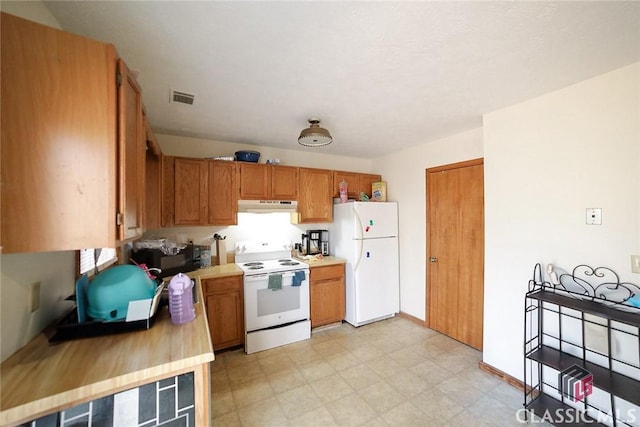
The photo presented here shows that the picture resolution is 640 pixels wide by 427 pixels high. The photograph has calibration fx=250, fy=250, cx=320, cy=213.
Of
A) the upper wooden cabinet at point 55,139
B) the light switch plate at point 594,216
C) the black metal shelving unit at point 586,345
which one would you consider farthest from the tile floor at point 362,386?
the upper wooden cabinet at point 55,139

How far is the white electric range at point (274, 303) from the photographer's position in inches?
107

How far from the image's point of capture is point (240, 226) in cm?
326

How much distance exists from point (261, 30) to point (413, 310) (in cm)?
350

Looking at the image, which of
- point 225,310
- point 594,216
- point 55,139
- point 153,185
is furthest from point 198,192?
point 594,216

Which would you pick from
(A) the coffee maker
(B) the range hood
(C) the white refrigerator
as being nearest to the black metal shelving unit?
(C) the white refrigerator

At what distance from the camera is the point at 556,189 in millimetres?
1901

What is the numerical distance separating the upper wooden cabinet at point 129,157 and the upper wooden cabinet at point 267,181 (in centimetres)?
157

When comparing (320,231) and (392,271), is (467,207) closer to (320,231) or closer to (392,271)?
(392,271)

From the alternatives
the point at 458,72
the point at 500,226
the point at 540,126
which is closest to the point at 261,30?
the point at 458,72

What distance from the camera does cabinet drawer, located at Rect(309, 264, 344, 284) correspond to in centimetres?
312

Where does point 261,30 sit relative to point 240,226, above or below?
above

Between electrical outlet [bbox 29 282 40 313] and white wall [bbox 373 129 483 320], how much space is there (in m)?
3.39

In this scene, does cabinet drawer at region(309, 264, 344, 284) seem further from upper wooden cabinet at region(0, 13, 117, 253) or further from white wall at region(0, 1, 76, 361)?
upper wooden cabinet at region(0, 13, 117, 253)

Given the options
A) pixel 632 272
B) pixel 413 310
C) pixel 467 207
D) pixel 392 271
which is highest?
pixel 467 207
